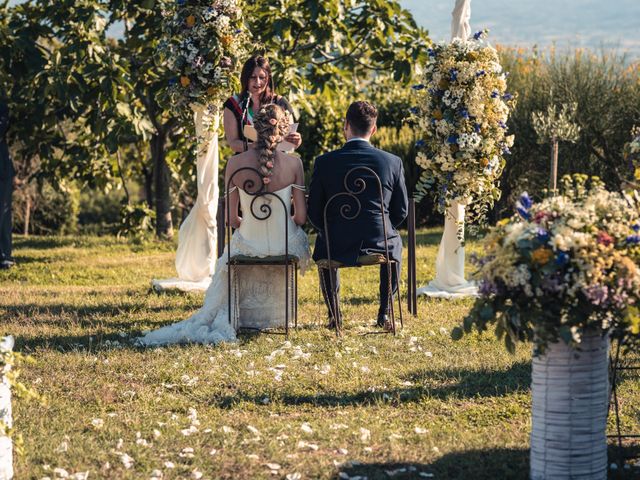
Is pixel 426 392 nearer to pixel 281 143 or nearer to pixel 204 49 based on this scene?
pixel 281 143

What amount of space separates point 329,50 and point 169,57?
13.4ft

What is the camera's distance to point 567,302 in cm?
371

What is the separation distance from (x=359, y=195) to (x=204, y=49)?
2.16 m

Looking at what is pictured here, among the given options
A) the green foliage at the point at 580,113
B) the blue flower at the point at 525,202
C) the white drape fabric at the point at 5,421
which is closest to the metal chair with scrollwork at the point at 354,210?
the blue flower at the point at 525,202

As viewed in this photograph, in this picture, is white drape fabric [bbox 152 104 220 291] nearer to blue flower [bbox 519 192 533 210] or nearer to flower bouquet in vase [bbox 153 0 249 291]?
flower bouquet in vase [bbox 153 0 249 291]

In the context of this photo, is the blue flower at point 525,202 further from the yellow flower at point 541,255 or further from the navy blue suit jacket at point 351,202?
the navy blue suit jacket at point 351,202

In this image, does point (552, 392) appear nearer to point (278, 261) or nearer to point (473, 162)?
point (278, 261)

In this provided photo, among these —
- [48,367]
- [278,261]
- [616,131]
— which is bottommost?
[48,367]

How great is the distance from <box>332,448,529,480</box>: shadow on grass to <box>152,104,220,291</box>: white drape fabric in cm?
480

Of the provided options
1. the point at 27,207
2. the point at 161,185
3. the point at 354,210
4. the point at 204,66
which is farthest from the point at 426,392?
the point at 27,207

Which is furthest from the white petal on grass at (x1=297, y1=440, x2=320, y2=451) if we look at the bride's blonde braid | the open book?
the open book

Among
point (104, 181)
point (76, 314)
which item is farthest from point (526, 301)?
point (104, 181)

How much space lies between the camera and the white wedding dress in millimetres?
6848

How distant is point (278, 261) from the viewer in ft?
22.6
